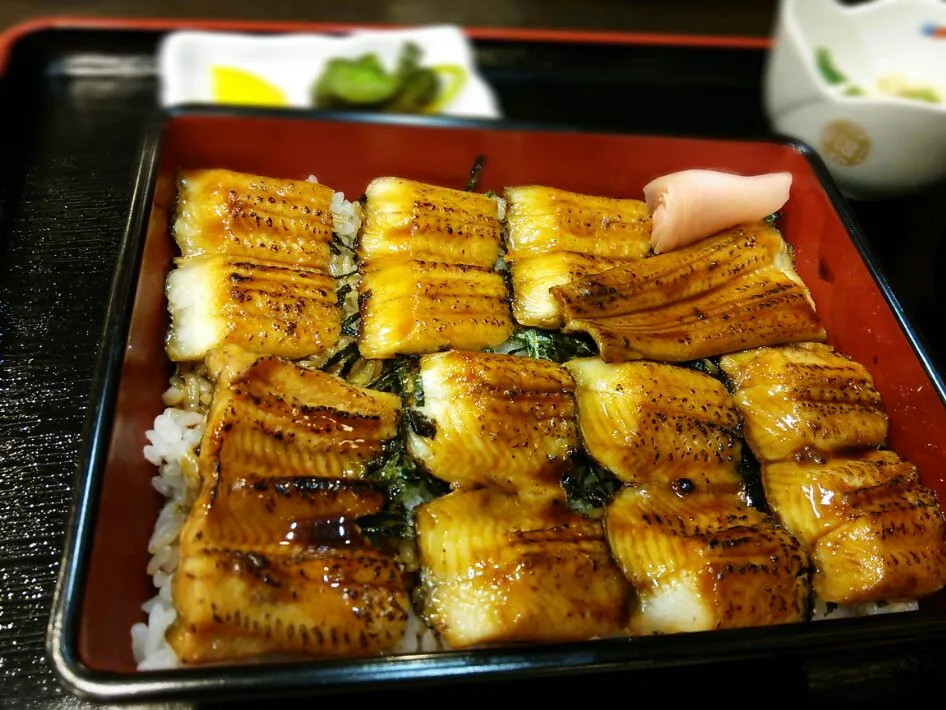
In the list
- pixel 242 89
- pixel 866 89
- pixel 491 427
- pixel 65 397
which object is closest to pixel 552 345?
pixel 491 427

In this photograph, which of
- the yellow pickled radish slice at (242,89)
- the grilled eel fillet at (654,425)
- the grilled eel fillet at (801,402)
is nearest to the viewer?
the grilled eel fillet at (654,425)

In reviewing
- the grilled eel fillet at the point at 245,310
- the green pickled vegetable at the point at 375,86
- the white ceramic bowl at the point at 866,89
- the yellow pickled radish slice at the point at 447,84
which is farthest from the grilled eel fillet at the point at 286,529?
the white ceramic bowl at the point at 866,89

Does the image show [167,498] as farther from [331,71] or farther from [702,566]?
[331,71]

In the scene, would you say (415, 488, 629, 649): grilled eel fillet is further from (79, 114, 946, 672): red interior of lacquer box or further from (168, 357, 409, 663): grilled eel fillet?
(79, 114, 946, 672): red interior of lacquer box

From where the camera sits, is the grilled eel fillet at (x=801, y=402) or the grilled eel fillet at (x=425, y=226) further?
the grilled eel fillet at (x=425, y=226)

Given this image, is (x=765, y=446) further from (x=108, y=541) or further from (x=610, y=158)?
(x=108, y=541)

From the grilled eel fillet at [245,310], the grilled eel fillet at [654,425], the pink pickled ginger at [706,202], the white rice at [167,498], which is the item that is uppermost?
the pink pickled ginger at [706,202]

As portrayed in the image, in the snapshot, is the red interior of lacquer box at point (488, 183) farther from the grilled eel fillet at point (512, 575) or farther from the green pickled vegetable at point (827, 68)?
the green pickled vegetable at point (827, 68)
